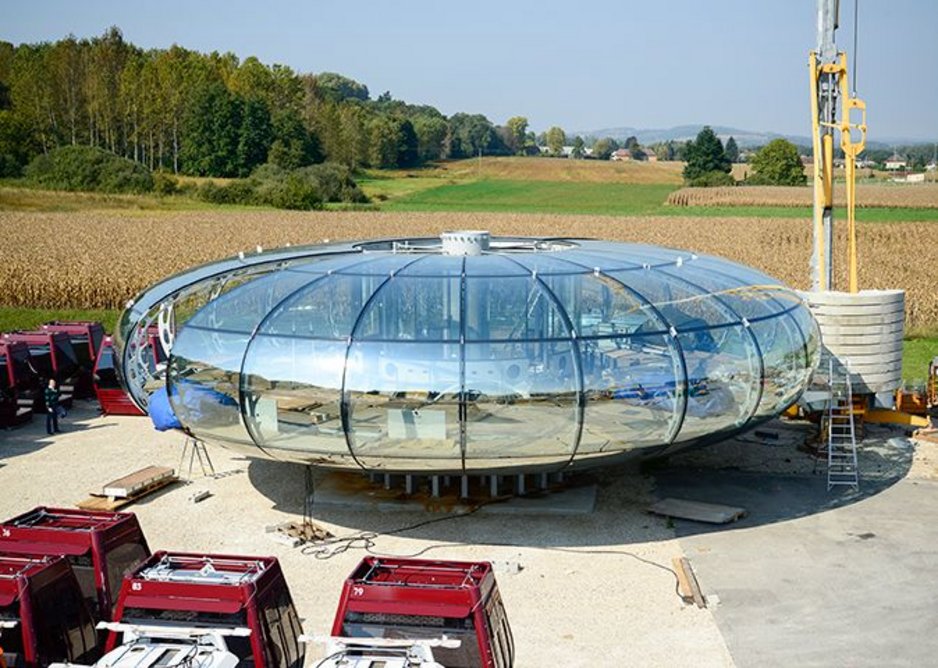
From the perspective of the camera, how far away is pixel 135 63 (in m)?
96.1

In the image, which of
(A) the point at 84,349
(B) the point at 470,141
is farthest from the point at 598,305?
(B) the point at 470,141

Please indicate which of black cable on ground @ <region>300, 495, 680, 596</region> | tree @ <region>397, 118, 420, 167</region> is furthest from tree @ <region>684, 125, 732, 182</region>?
black cable on ground @ <region>300, 495, 680, 596</region>

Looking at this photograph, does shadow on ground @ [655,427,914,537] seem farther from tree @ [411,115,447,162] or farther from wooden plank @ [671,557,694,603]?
tree @ [411,115,447,162]

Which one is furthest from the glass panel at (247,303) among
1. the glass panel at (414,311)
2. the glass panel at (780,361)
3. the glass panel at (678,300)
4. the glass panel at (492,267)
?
the glass panel at (780,361)

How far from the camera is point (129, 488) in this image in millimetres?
16250

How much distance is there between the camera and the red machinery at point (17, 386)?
835 inches

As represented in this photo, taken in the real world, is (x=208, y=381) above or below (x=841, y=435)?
above

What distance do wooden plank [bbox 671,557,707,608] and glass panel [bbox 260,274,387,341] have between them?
499 centimetres

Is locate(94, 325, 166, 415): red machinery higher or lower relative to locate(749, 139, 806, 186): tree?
lower

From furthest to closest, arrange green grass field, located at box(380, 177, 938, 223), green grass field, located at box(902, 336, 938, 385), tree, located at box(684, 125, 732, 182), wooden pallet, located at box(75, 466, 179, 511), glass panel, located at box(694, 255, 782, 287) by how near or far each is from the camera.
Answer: tree, located at box(684, 125, 732, 182), green grass field, located at box(380, 177, 938, 223), green grass field, located at box(902, 336, 938, 385), glass panel, located at box(694, 255, 782, 287), wooden pallet, located at box(75, 466, 179, 511)

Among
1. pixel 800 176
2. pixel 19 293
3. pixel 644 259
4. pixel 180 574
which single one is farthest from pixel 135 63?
pixel 180 574

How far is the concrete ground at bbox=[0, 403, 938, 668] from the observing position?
1129 cm

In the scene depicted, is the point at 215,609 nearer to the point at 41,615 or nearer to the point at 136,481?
the point at 41,615

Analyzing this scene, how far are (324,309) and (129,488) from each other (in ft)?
15.0
